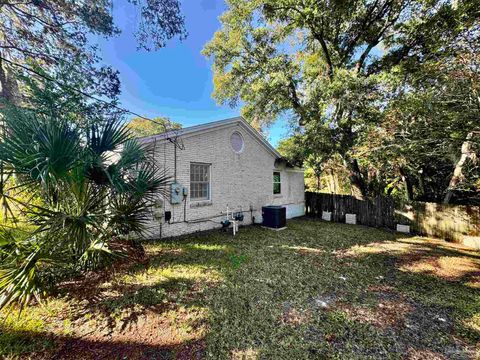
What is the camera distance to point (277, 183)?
12.1 m

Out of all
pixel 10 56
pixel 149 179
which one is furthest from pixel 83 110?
pixel 149 179

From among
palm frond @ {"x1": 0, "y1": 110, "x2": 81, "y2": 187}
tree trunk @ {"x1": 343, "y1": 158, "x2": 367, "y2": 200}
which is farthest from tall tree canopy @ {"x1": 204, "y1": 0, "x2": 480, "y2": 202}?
palm frond @ {"x1": 0, "y1": 110, "x2": 81, "y2": 187}

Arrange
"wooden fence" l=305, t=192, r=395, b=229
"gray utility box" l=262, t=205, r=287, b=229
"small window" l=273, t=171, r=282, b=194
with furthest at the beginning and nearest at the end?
"small window" l=273, t=171, r=282, b=194
"wooden fence" l=305, t=192, r=395, b=229
"gray utility box" l=262, t=205, r=287, b=229

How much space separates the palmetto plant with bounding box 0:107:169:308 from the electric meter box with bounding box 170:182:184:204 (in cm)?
259

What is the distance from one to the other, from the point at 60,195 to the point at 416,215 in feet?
40.0

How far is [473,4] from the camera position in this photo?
261 inches

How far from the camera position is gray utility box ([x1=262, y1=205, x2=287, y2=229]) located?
9228 millimetres

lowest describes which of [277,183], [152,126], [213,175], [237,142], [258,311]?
[258,311]

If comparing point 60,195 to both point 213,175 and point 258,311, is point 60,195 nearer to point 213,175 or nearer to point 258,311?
point 258,311

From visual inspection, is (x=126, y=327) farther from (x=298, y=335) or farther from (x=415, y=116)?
(x=415, y=116)

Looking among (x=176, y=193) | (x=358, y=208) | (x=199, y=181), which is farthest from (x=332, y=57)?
(x=176, y=193)

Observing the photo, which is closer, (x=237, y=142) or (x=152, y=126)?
(x=237, y=142)

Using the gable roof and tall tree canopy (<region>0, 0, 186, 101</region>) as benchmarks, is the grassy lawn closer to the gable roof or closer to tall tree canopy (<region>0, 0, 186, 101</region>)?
the gable roof

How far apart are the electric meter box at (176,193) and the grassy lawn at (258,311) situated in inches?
70.2
